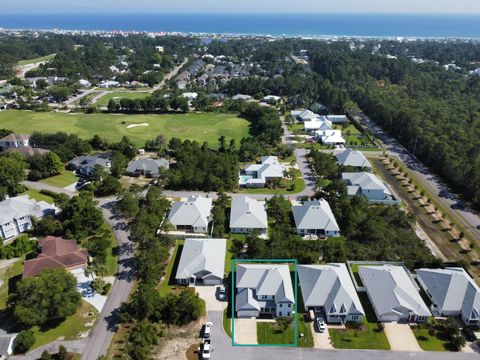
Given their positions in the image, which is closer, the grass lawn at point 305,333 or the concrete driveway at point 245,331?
the grass lawn at point 305,333

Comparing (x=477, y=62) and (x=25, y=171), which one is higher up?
(x=477, y=62)

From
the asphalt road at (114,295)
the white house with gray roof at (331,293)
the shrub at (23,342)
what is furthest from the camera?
the white house with gray roof at (331,293)

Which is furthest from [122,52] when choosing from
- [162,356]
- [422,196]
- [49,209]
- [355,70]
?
[162,356]

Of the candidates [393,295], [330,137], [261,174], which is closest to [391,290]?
[393,295]

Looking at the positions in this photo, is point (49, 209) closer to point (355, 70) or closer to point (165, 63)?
point (355, 70)

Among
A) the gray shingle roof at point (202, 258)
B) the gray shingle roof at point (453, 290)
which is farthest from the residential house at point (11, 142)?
the gray shingle roof at point (453, 290)

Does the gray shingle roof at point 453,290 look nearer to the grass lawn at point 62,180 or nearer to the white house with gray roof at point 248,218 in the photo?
the white house with gray roof at point 248,218
